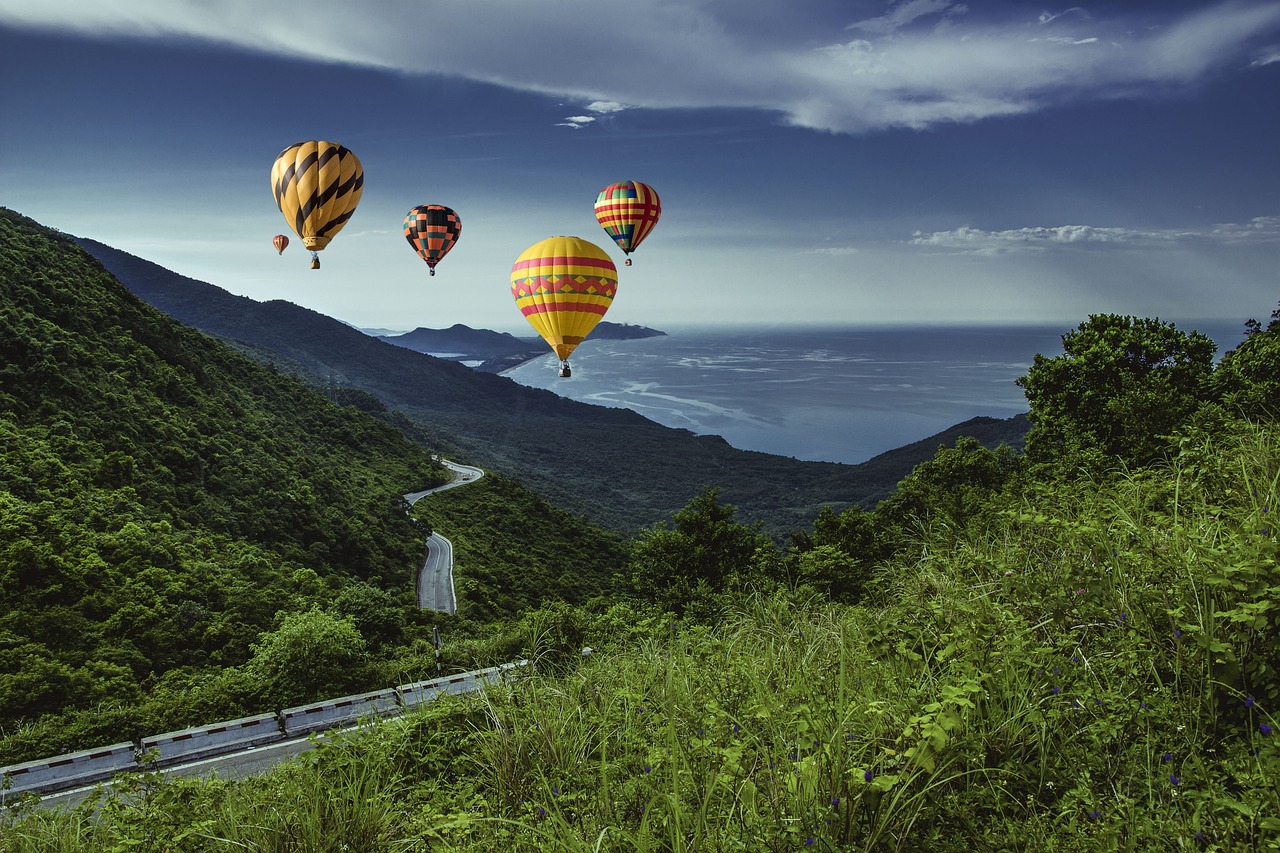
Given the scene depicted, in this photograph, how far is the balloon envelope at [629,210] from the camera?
27.1 metres

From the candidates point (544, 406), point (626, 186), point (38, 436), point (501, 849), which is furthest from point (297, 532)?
point (544, 406)

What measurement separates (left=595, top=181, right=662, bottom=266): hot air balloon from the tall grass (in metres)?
25.0

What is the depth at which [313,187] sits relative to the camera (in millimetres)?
19344

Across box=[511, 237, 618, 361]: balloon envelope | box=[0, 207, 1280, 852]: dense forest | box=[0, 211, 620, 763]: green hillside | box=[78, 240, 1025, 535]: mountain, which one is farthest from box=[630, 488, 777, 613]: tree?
box=[78, 240, 1025, 535]: mountain

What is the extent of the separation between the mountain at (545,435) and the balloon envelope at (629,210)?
132ft

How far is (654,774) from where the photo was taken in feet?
9.48

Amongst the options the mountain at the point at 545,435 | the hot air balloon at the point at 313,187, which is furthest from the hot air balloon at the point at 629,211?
the mountain at the point at 545,435

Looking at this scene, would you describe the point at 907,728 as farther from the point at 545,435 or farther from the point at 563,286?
the point at 545,435

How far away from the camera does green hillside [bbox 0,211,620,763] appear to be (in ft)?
44.3

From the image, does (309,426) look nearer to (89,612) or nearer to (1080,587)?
(89,612)

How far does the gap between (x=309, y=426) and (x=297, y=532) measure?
18.9 m

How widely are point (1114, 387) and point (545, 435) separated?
343ft

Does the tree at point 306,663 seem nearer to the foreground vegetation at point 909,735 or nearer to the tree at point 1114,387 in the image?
the foreground vegetation at point 909,735

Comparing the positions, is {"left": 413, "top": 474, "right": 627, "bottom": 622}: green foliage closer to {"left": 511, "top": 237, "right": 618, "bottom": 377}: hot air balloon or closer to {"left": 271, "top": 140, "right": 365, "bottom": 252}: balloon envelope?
{"left": 511, "top": 237, "right": 618, "bottom": 377}: hot air balloon
